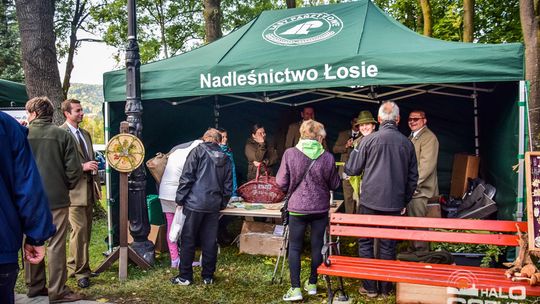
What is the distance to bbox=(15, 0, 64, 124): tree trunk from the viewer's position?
7359 millimetres

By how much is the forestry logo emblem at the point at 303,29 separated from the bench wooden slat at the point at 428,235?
2.47 metres

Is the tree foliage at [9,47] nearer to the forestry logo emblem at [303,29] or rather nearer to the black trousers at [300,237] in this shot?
the forestry logo emblem at [303,29]

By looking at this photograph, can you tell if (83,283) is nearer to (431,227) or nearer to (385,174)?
(385,174)

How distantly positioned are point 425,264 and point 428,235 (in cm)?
24

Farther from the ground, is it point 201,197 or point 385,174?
point 385,174

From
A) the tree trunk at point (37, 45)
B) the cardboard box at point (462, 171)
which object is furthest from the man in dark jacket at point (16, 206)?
the cardboard box at point (462, 171)

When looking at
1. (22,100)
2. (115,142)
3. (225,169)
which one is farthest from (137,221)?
(22,100)

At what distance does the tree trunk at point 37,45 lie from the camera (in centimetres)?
736

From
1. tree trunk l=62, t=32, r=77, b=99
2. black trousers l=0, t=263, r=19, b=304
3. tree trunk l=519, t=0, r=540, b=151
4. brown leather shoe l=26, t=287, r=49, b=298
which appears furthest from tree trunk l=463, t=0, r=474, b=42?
tree trunk l=62, t=32, r=77, b=99

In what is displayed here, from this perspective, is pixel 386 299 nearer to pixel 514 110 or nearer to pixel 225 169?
pixel 225 169

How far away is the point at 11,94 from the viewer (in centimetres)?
1015

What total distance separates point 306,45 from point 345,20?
0.94 m

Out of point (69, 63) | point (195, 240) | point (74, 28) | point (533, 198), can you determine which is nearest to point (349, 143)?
point (195, 240)

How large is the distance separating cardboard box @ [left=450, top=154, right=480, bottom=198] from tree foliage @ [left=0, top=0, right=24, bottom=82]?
14.8 meters
